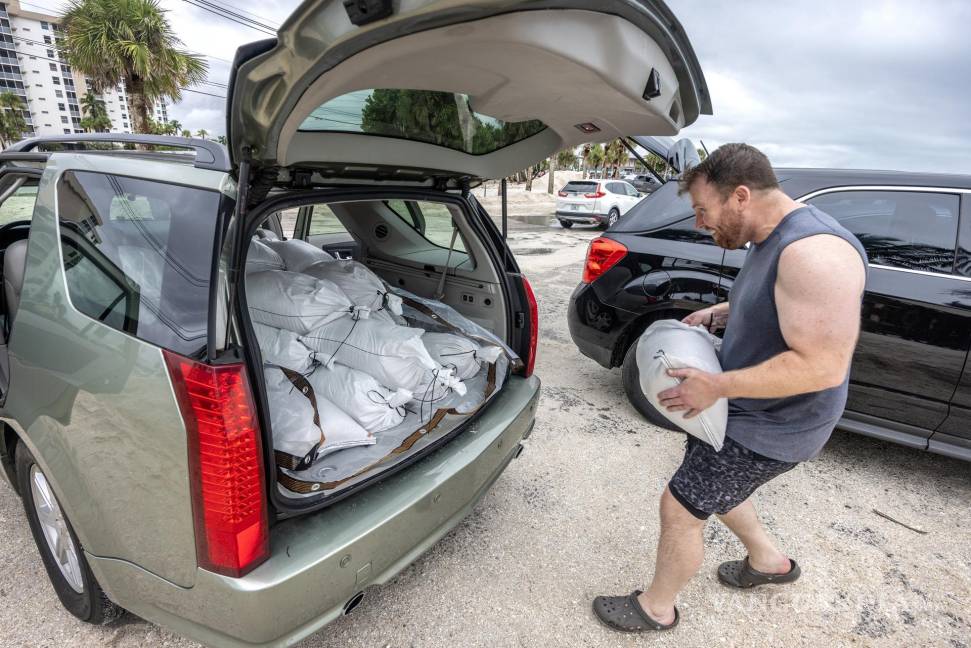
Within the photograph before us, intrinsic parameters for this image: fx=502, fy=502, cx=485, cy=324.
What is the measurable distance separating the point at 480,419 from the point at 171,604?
3.91 feet

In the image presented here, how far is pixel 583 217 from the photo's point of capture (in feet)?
51.3

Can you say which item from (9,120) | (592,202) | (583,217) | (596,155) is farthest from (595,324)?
(9,120)

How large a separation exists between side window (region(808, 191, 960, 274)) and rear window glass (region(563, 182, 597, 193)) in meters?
13.4

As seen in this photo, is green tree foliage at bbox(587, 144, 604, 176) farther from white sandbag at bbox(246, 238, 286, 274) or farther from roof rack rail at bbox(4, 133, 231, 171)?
roof rack rail at bbox(4, 133, 231, 171)

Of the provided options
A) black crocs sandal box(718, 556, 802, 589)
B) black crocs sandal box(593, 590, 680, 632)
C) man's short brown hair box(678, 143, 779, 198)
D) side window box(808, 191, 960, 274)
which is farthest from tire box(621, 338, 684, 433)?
man's short brown hair box(678, 143, 779, 198)

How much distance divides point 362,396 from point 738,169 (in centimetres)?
157

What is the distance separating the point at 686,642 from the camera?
1865 millimetres

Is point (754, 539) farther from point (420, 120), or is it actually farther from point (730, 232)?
point (420, 120)

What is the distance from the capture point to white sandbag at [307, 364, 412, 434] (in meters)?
2.02

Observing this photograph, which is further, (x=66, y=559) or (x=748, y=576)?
(x=748, y=576)

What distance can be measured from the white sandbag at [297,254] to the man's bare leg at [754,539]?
238 cm

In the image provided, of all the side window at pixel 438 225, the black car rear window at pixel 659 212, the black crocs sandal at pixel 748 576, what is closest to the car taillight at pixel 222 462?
the side window at pixel 438 225

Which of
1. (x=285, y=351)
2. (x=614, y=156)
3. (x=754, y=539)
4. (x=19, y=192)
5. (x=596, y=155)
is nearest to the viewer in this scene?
(x=754, y=539)

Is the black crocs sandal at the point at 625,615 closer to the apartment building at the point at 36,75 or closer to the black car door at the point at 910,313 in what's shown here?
the black car door at the point at 910,313
